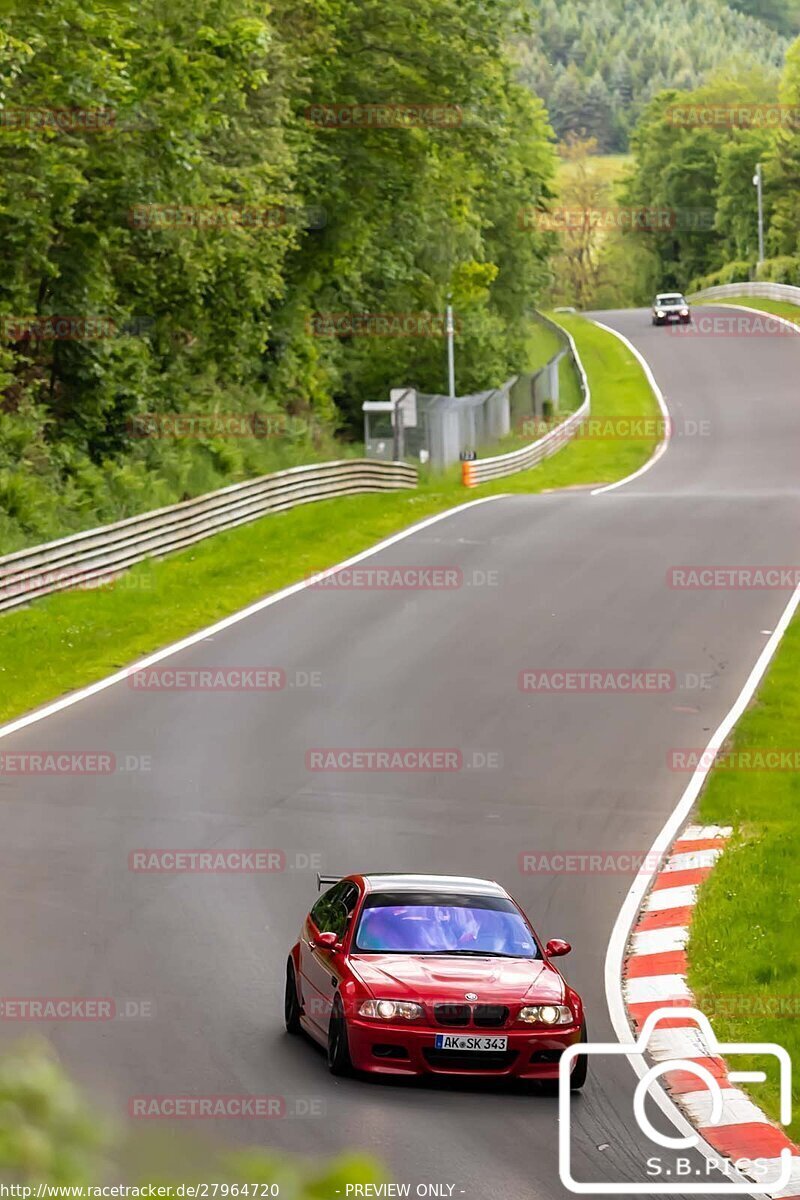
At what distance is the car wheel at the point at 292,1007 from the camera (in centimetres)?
1136

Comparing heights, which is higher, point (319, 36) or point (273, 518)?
point (319, 36)

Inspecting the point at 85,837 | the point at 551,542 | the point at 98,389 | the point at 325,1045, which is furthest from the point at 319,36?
the point at 325,1045

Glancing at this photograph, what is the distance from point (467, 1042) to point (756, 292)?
4160 inches

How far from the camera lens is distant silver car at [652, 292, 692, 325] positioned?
97.6 m

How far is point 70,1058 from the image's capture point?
10367mm

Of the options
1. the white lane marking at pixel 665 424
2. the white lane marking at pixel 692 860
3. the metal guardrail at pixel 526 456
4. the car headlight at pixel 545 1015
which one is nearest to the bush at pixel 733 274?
the white lane marking at pixel 665 424

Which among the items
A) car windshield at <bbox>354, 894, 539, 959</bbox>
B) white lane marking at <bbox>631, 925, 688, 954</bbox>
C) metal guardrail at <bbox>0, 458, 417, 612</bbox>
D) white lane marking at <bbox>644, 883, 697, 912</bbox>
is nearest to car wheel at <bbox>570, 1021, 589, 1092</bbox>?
car windshield at <bbox>354, 894, 539, 959</bbox>

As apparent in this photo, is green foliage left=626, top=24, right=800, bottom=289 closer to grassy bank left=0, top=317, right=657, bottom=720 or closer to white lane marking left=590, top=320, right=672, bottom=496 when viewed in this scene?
white lane marking left=590, top=320, right=672, bottom=496

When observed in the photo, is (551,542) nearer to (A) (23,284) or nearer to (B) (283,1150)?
(A) (23,284)

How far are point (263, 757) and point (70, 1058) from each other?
926cm

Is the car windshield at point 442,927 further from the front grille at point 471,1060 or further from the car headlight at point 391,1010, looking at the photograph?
Result: the front grille at point 471,1060

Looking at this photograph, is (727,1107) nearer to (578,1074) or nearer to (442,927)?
(578,1074)

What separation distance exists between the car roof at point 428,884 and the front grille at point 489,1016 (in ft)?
4.66

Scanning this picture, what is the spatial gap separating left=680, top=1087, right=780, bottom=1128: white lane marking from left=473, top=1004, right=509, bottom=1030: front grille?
46.2 inches
